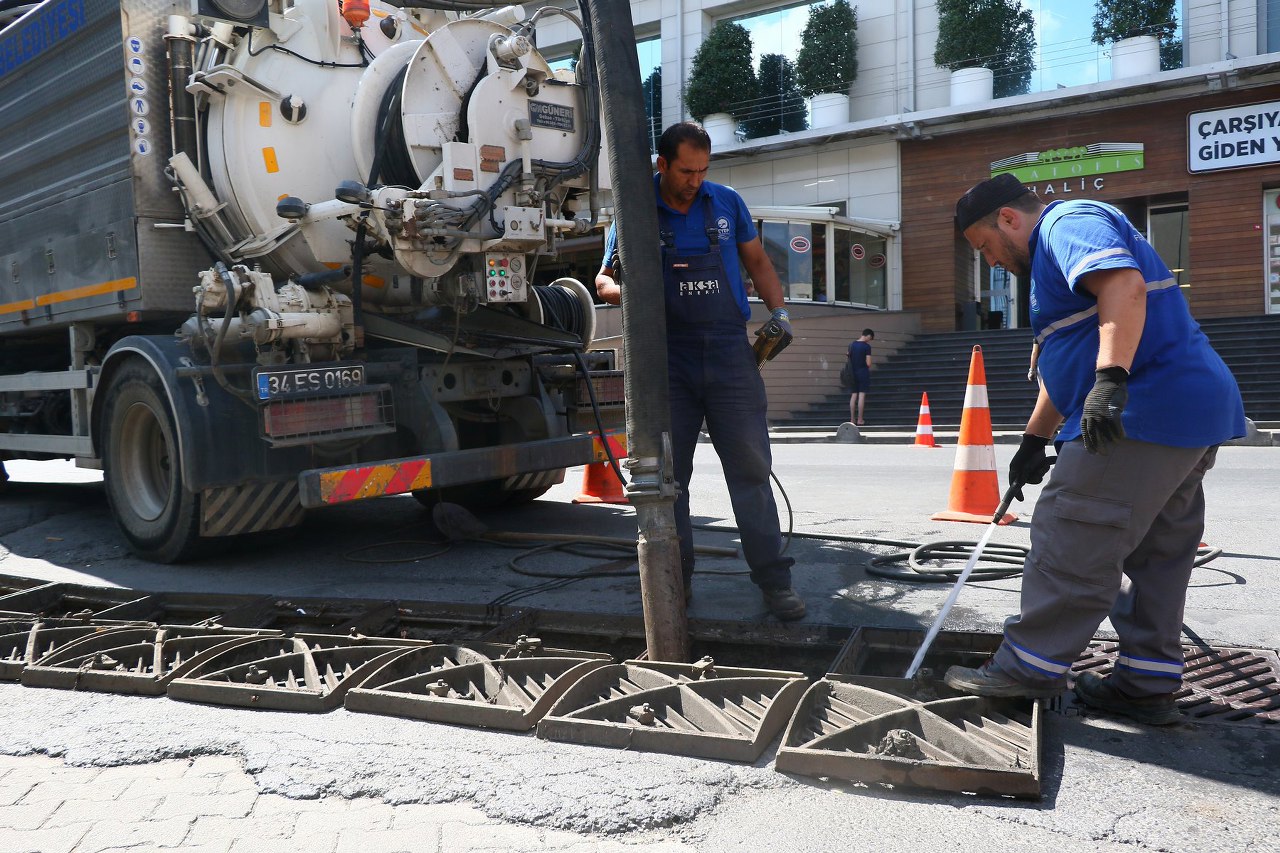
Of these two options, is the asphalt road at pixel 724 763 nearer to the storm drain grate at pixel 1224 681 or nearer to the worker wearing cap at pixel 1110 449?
the storm drain grate at pixel 1224 681

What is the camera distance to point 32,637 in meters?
4.05

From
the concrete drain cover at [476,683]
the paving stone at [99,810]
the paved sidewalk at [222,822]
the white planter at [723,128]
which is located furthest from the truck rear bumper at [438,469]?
the white planter at [723,128]

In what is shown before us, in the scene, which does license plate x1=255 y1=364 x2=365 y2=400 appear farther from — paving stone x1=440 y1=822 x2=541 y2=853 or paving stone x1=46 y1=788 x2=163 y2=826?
paving stone x1=440 y1=822 x2=541 y2=853

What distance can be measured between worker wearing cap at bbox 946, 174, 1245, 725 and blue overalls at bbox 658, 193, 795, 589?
1.28 meters

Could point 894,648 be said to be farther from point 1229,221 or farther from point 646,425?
point 1229,221

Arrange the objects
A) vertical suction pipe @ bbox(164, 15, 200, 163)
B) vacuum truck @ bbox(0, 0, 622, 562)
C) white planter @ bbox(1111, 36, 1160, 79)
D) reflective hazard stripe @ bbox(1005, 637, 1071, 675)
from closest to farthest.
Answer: reflective hazard stripe @ bbox(1005, 637, 1071, 675) → vacuum truck @ bbox(0, 0, 622, 562) → vertical suction pipe @ bbox(164, 15, 200, 163) → white planter @ bbox(1111, 36, 1160, 79)

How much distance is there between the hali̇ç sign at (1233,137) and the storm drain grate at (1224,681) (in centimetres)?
Result: 1805

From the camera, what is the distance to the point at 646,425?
11.8 ft

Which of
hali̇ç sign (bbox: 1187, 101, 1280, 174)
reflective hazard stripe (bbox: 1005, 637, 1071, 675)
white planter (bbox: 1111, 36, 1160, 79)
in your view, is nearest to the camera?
reflective hazard stripe (bbox: 1005, 637, 1071, 675)

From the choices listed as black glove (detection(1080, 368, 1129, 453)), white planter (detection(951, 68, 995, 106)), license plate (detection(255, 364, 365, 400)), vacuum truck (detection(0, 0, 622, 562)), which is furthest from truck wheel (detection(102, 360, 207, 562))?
white planter (detection(951, 68, 995, 106))

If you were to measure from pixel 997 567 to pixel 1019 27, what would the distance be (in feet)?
61.3

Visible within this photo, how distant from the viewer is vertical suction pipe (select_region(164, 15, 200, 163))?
20.0ft

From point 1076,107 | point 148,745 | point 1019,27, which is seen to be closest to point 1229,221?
point 1076,107

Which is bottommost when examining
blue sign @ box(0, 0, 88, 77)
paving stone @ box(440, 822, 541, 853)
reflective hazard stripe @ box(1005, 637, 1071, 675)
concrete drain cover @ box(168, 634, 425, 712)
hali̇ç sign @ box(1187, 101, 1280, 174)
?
paving stone @ box(440, 822, 541, 853)
